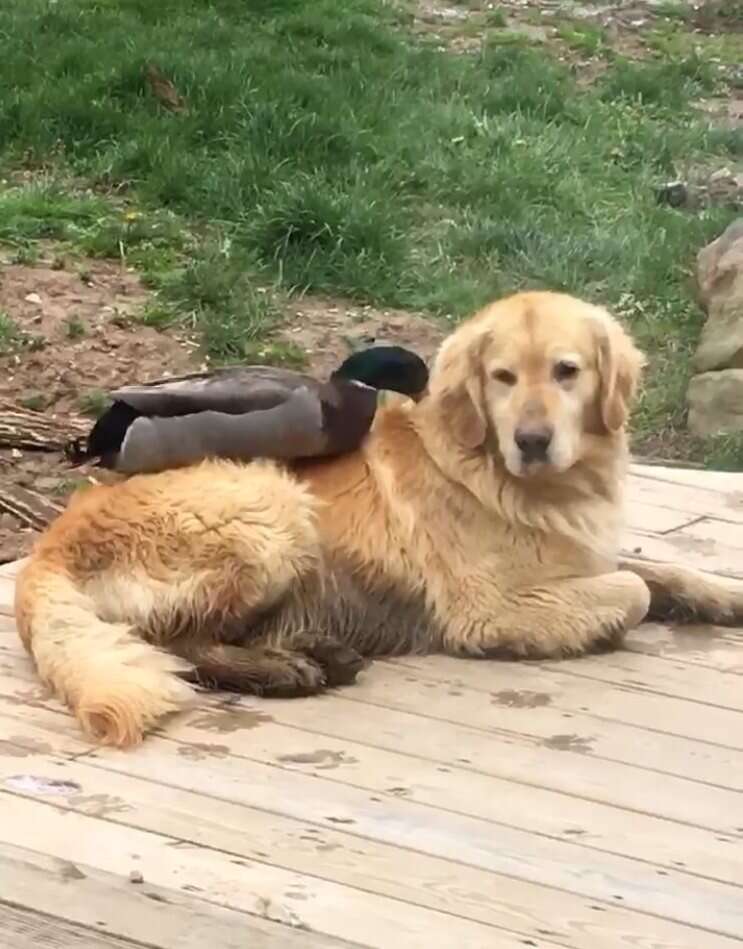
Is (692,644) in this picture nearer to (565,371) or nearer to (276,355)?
(565,371)

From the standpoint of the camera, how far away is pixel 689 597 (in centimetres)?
369

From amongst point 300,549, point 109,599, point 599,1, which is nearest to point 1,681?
point 109,599

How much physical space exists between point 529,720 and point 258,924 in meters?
0.94

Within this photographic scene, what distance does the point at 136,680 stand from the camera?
3.08 m

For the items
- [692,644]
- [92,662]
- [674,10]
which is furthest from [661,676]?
[674,10]

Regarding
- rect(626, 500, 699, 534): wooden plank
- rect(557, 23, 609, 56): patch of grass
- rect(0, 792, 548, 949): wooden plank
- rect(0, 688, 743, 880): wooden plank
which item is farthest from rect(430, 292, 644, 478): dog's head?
rect(557, 23, 609, 56): patch of grass

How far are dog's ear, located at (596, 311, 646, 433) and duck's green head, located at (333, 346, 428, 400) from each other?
0.48 metres

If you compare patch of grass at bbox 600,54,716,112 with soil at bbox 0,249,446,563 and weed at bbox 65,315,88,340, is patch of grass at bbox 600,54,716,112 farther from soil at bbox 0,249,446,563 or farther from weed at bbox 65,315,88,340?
weed at bbox 65,315,88,340

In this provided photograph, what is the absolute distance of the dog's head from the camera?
3.33 meters

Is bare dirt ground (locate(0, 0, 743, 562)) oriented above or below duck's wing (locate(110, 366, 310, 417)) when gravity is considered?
below

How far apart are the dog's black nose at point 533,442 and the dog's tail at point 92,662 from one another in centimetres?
79

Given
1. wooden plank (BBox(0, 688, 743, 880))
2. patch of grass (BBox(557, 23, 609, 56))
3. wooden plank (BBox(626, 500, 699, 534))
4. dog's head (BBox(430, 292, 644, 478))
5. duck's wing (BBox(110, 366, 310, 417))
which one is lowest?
wooden plank (BBox(626, 500, 699, 534))

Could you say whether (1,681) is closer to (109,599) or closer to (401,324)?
(109,599)

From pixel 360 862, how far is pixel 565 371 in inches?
47.5
